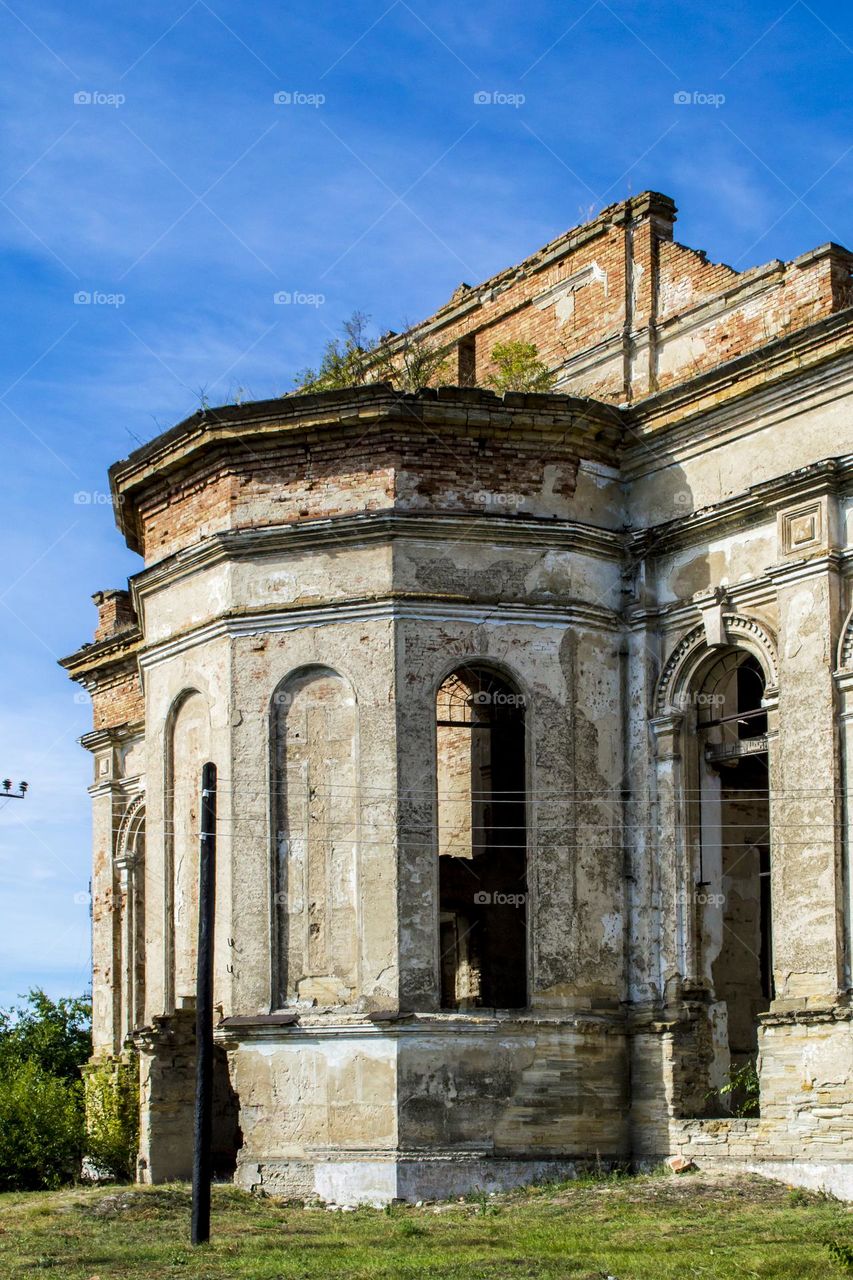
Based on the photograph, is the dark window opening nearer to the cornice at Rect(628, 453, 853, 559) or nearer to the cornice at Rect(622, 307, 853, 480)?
the cornice at Rect(622, 307, 853, 480)

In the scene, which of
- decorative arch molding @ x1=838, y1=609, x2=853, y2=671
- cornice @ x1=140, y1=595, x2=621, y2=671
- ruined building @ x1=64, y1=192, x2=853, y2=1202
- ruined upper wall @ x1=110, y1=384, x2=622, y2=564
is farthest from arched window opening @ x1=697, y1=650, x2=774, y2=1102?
ruined upper wall @ x1=110, y1=384, x2=622, y2=564

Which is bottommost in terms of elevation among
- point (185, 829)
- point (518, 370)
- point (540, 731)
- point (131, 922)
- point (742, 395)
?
point (131, 922)

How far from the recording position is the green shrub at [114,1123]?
→ 19.8 metres

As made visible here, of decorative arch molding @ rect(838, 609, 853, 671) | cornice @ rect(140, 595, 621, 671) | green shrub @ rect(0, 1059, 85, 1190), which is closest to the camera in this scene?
decorative arch molding @ rect(838, 609, 853, 671)

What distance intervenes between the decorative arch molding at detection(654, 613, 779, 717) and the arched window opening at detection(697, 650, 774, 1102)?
0.23 meters

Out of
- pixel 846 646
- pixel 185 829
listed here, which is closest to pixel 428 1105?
pixel 185 829

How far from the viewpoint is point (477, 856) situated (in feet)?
68.4

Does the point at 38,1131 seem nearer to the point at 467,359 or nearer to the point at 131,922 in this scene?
the point at 131,922

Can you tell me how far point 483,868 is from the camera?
68.2ft

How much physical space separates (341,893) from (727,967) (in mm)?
4289

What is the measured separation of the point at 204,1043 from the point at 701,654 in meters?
6.44

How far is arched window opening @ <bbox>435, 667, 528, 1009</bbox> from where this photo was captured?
2064 cm

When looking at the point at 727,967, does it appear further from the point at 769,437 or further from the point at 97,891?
the point at 97,891

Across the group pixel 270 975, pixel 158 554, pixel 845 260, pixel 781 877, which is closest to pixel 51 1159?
pixel 270 975
